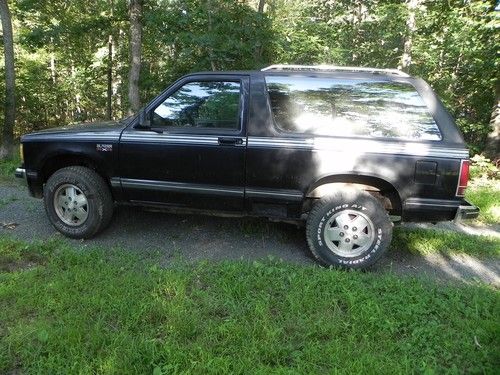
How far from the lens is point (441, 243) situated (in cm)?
476

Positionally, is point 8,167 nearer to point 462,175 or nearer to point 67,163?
point 67,163

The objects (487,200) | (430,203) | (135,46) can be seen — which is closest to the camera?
(430,203)

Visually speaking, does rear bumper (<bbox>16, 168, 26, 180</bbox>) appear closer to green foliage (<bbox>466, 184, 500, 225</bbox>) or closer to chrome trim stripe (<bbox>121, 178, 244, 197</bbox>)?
chrome trim stripe (<bbox>121, 178, 244, 197</bbox>)

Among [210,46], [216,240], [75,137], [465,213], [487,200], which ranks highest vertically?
[210,46]

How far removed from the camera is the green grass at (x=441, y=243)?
182 inches

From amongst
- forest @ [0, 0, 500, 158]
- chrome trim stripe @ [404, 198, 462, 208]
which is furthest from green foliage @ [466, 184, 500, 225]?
chrome trim stripe @ [404, 198, 462, 208]

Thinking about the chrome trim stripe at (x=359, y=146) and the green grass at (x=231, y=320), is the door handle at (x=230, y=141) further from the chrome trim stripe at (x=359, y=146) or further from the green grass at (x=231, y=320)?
the green grass at (x=231, y=320)

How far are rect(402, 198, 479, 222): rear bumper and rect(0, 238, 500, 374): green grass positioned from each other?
25.4 inches

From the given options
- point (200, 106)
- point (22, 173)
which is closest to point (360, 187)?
point (200, 106)

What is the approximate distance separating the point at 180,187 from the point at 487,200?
18.1 feet

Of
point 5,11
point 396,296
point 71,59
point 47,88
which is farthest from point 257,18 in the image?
point 47,88

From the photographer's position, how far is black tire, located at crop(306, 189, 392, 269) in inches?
151

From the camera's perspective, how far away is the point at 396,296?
3.29 meters

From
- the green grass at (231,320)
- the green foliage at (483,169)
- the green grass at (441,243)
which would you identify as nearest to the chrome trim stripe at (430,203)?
the green grass at (231,320)
